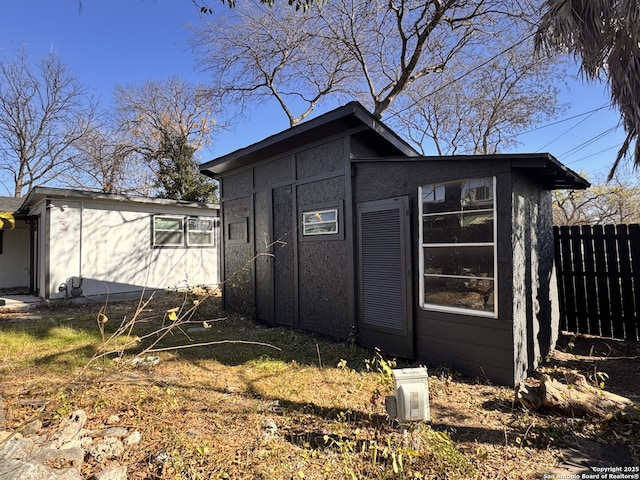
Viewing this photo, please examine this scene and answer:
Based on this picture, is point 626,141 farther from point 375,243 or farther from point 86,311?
point 86,311

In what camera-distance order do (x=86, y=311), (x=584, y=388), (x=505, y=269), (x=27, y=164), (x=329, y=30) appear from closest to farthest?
(x=584, y=388) < (x=505, y=269) < (x=86, y=311) < (x=329, y=30) < (x=27, y=164)

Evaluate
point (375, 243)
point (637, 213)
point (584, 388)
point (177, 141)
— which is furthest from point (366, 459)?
point (637, 213)

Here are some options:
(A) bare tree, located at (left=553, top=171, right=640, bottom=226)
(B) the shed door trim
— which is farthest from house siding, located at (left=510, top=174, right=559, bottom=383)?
(A) bare tree, located at (left=553, top=171, right=640, bottom=226)

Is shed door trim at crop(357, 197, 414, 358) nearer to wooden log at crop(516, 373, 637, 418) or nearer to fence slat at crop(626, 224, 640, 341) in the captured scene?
wooden log at crop(516, 373, 637, 418)

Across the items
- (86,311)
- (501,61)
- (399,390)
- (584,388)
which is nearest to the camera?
(399,390)

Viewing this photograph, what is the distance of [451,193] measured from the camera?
4.23 metres

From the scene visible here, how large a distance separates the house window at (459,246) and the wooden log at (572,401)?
869 mm

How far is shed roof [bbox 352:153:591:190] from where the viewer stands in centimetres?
369

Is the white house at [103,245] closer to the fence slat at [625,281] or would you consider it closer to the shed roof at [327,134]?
the shed roof at [327,134]

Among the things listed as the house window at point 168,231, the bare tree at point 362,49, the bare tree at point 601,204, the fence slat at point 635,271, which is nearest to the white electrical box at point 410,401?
the fence slat at point 635,271

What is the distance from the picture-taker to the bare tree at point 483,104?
1466cm

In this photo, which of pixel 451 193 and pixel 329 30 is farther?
pixel 329 30

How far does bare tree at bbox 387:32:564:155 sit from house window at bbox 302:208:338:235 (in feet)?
35.1

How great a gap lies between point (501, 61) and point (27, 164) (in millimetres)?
25306
